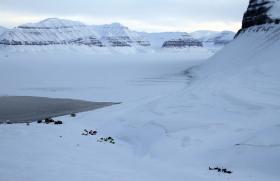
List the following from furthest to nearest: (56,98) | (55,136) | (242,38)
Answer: (242,38), (56,98), (55,136)

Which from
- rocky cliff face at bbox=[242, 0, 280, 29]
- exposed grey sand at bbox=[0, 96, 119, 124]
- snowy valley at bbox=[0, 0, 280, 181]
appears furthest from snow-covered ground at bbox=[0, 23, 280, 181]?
rocky cliff face at bbox=[242, 0, 280, 29]

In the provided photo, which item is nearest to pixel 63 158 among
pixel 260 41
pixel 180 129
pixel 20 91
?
pixel 180 129

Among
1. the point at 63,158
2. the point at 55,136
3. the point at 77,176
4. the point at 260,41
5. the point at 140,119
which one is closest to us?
the point at 77,176

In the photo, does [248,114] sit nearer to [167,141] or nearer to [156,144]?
[167,141]

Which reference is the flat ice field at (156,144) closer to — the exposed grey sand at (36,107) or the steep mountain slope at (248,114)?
the steep mountain slope at (248,114)

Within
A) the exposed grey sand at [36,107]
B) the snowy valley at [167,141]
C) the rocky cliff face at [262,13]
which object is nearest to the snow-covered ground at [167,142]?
the snowy valley at [167,141]

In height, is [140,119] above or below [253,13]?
below

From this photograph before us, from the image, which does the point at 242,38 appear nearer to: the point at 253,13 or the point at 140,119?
the point at 253,13

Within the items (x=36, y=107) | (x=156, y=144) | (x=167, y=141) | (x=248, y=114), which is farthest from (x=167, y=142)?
(x=36, y=107)
